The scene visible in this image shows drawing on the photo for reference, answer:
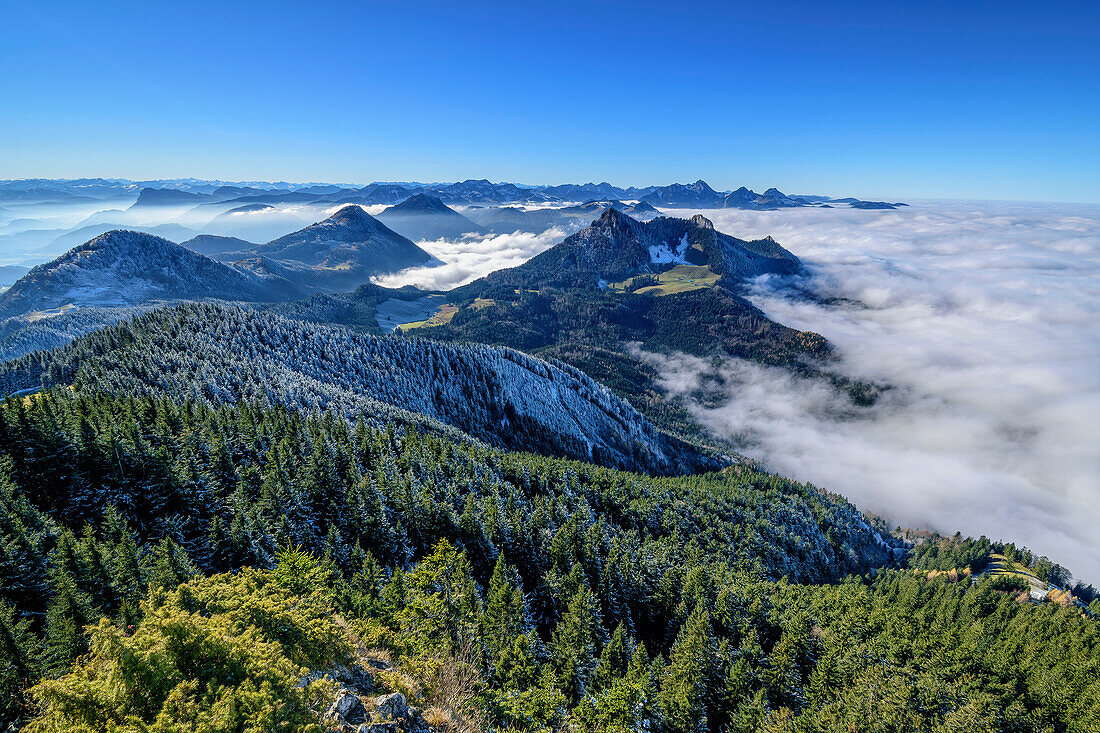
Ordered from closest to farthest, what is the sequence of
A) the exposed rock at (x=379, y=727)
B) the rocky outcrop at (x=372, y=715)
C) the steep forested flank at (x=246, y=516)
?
the exposed rock at (x=379, y=727), the rocky outcrop at (x=372, y=715), the steep forested flank at (x=246, y=516)

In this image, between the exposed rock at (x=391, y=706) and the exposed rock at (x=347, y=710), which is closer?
the exposed rock at (x=347, y=710)

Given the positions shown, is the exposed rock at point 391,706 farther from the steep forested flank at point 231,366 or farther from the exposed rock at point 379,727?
the steep forested flank at point 231,366

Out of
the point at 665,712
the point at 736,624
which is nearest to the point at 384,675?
the point at 665,712

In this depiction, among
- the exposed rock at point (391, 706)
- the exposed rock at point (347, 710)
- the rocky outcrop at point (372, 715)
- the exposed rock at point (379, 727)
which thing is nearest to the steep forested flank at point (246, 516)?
the exposed rock at point (347, 710)

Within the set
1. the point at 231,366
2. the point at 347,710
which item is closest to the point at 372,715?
the point at 347,710

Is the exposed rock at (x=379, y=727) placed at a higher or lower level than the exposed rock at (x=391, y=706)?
higher

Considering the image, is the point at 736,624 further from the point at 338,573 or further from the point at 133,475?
the point at 133,475

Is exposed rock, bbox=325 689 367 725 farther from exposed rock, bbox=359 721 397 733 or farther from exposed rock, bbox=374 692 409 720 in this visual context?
exposed rock, bbox=374 692 409 720

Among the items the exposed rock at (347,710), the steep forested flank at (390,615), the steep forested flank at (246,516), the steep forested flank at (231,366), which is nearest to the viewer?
the exposed rock at (347,710)

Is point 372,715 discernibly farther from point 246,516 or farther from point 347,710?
point 246,516
